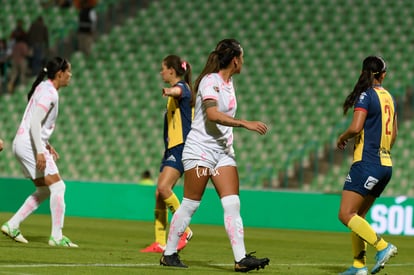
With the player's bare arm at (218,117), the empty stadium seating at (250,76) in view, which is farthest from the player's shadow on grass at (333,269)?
the empty stadium seating at (250,76)

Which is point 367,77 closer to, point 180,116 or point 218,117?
point 218,117

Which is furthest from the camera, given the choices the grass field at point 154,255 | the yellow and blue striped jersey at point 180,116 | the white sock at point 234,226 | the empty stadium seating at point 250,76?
the empty stadium seating at point 250,76

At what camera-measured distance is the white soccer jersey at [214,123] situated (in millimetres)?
10047

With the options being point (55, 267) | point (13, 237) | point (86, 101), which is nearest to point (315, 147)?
point (86, 101)

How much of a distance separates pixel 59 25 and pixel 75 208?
9601 mm

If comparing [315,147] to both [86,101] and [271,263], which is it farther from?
[271,263]

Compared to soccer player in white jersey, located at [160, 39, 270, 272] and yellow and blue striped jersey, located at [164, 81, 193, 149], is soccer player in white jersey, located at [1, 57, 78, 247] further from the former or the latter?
soccer player in white jersey, located at [160, 39, 270, 272]

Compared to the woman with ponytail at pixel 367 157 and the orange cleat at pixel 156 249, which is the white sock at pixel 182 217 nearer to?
the woman with ponytail at pixel 367 157

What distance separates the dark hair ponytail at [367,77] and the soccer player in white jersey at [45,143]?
3.78m

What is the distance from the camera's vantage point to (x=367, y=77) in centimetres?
1045

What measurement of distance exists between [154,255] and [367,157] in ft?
9.77

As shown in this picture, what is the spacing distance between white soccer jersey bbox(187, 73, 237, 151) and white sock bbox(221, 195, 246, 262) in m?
0.53

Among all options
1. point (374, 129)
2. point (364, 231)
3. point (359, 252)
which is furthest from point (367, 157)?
point (359, 252)

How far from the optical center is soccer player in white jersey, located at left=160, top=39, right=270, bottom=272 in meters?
9.96
